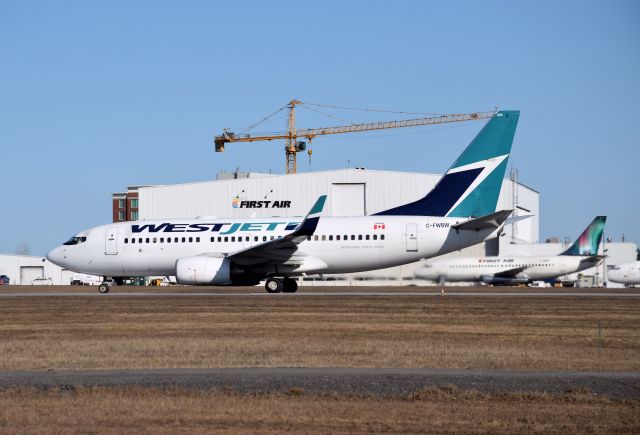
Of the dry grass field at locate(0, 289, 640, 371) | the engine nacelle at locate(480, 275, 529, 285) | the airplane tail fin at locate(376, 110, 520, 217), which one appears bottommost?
the engine nacelle at locate(480, 275, 529, 285)

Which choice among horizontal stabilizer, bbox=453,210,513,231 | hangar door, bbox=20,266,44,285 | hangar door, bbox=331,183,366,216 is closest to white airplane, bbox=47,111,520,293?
horizontal stabilizer, bbox=453,210,513,231

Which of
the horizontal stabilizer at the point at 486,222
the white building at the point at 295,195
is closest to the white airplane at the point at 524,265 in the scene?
the white building at the point at 295,195

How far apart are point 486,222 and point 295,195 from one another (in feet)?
120

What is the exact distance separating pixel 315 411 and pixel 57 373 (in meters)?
5.66

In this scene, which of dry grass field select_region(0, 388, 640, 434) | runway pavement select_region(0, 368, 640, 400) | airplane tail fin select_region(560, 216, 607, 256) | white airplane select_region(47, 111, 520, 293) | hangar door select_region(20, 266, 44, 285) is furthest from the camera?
hangar door select_region(20, 266, 44, 285)

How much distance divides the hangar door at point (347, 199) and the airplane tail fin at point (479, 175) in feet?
104

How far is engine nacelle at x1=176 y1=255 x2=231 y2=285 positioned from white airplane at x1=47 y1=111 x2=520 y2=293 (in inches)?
1.7

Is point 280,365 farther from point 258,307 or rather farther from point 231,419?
point 258,307

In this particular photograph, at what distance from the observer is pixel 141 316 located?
2628 centimetres

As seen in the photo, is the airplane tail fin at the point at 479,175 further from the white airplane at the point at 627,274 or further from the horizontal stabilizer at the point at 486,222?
the white airplane at the point at 627,274

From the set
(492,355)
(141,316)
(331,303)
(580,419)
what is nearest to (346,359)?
(492,355)

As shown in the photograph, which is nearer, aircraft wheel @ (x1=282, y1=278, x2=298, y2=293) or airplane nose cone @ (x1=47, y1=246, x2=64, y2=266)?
aircraft wheel @ (x1=282, y1=278, x2=298, y2=293)

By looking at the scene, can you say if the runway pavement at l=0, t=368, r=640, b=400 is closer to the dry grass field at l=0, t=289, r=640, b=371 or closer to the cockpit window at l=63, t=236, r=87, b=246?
the dry grass field at l=0, t=289, r=640, b=371

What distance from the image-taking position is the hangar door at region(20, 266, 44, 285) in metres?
91.2
